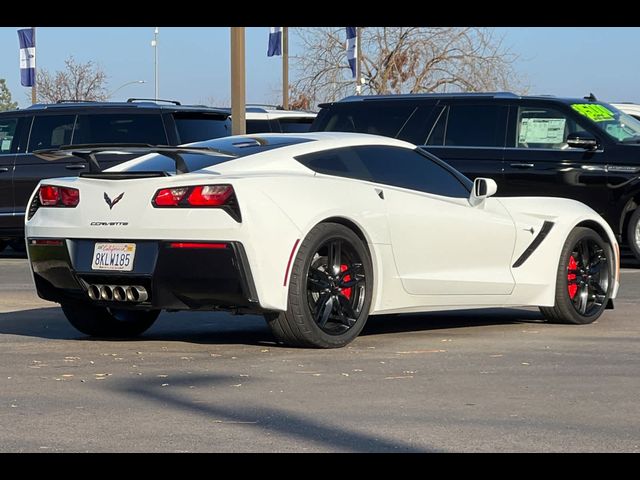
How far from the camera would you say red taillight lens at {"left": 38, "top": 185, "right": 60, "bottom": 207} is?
29.5 ft

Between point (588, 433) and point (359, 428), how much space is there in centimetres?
96

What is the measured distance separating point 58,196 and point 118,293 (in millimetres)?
838

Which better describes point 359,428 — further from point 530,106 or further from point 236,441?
point 530,106

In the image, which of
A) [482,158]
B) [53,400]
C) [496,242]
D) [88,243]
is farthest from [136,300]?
[482,158]

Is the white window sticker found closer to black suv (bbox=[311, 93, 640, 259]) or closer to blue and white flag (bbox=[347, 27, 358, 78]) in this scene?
black suv (bbox=[311, 93, 640, 259])

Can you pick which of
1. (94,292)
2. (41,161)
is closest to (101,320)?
(94,292)

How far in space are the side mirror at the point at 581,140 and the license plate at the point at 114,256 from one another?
827cm

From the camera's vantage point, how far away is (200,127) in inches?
703

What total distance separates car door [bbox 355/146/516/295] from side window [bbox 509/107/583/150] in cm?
625

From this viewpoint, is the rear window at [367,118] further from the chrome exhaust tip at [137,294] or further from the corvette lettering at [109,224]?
the chrome exhaust tip at [137,294]

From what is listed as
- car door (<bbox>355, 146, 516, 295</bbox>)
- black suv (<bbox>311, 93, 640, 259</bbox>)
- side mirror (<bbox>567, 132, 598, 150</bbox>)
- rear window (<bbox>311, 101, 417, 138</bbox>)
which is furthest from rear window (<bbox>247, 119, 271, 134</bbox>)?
car door (<bbox>355, 146, 516, 295</bbox>)

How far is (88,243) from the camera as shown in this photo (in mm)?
8711

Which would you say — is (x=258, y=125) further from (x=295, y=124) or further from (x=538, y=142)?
(x=538, y=142)
